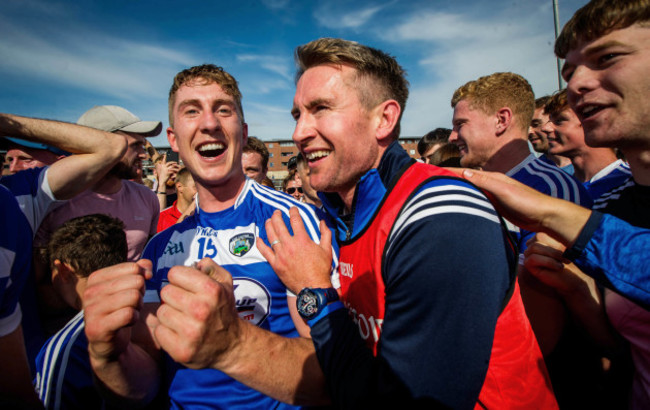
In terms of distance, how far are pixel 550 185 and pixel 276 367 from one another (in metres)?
2.64

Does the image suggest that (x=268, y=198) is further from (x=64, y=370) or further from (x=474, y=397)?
(x=474, y=397)

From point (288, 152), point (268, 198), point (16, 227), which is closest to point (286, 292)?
point (268, 198)

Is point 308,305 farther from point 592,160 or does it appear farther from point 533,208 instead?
point 592,160

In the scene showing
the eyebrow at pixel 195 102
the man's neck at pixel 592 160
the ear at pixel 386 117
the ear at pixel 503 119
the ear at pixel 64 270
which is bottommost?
the ear at pixel 64 270

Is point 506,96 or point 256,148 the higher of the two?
point 256,148

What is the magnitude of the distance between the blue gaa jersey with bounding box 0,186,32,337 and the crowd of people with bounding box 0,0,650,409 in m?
0.01

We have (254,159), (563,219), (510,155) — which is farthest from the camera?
(254,159)

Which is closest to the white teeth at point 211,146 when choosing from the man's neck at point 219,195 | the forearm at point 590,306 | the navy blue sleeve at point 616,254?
the man's neck at point 219,195

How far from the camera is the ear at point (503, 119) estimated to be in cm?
346

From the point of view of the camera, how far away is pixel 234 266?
2088 millimetres

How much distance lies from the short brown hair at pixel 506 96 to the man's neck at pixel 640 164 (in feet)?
6.26

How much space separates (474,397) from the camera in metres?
1.09

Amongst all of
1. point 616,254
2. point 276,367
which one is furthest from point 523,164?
point 276,367

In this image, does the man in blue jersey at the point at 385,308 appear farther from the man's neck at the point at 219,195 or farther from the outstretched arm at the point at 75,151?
the outstretched arm at the point at 75,151
